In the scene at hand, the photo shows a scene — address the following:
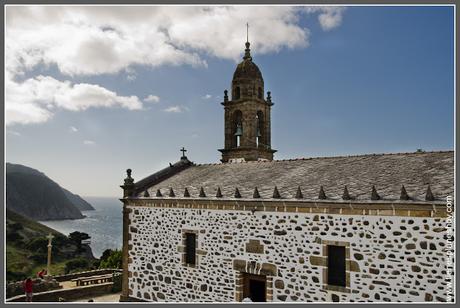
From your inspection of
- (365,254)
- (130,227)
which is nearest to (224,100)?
(130,227)

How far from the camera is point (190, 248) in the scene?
15.0m

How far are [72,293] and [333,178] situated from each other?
41.0 feet

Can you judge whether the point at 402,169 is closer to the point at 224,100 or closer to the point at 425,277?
the point at 425,277

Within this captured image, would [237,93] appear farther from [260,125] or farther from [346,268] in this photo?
[346,268]

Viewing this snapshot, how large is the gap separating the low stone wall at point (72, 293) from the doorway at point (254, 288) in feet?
28.3

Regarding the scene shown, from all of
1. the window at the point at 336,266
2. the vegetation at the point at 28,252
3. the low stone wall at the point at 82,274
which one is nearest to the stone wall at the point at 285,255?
the window at the point at 336,266

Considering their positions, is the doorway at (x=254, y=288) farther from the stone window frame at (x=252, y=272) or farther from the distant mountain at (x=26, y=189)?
the distant mountain at (x=26, y=189)

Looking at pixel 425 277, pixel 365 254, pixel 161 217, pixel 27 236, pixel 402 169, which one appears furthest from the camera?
pixel 27 236

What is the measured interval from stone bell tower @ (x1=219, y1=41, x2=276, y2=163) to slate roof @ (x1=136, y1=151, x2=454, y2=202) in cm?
421

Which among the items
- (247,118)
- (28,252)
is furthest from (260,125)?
(28,252)

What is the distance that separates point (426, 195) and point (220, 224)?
650 cm

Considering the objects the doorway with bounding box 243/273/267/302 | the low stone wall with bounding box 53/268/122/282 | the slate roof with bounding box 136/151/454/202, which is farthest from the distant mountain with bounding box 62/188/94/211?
the doorway with bounding box 243/273/267/302

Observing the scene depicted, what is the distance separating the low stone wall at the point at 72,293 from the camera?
17281mm

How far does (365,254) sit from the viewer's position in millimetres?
11273
